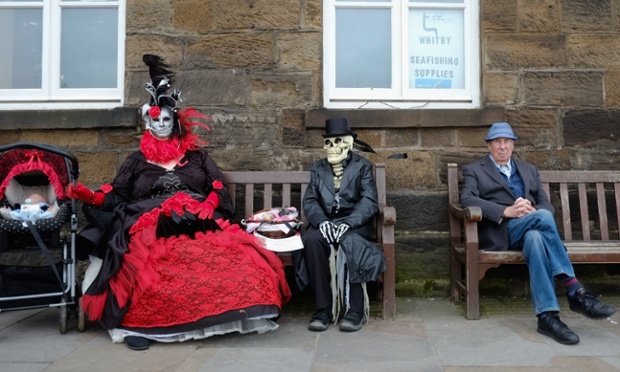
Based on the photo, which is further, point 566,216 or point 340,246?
point 566,216

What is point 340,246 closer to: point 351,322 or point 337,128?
point 351,322

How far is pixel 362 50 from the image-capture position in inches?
211

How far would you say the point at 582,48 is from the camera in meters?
5.10

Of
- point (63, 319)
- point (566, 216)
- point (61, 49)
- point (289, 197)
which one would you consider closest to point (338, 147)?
point (289, 197)

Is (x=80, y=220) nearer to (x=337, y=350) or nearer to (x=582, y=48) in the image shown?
(x=337, y=350)

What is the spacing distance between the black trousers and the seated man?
1.13 meters

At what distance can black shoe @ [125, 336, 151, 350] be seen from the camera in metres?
3.56

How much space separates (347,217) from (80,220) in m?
2.66

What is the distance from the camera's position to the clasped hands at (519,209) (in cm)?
416

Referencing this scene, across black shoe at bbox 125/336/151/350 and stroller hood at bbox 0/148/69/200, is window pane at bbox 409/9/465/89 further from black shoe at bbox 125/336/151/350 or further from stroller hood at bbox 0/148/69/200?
black shoe at bbox 125/336/151/350

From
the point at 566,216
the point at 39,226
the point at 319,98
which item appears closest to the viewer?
the point at 39,226

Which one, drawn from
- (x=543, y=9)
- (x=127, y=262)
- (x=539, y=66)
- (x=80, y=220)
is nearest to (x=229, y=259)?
(x=127, y=262)

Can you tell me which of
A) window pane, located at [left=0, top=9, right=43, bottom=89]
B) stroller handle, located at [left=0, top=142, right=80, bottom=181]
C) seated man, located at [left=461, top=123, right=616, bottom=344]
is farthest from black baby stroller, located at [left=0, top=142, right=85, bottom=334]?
seated man, located at [left=461, top=123, right=616, bottom=344]

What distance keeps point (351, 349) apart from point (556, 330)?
140 centimetres
